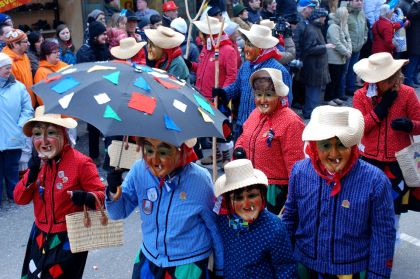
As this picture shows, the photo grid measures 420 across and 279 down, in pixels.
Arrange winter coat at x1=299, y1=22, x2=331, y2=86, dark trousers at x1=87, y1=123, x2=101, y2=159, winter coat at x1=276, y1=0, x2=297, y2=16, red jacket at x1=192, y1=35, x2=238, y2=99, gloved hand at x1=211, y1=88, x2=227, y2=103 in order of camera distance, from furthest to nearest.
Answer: winter coat at x1=276, y1=0, x2=297, y2=16, winter coat at x1=299, y1=22, x2=331, y2=86, dark trousers at x1=87, y1=123, x2=101, y2=159, red jacket at x1=192, y1=35, x2=238, y2=99, gloved hand at x1=211, y1=88, x2=227, y2=103

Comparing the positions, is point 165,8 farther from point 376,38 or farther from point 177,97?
point 177,97

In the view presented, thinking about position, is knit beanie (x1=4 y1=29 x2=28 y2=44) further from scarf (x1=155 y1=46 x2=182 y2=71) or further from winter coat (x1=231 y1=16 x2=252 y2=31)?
winter coat (x1=231 y1=16 x2=252 y2=31)

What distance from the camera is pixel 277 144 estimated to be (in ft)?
15.5

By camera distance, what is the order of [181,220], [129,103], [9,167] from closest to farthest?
[129,103]
[181,220]
[9,167]

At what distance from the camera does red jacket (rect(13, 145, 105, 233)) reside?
4.21 meters

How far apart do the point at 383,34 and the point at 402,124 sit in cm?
800

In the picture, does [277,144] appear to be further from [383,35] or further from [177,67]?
[383,35]

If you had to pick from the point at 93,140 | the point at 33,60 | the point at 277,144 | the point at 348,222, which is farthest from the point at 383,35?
the point at 348,222

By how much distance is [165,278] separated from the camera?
3600mm

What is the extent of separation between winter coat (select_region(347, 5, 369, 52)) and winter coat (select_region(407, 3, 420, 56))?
149 cm

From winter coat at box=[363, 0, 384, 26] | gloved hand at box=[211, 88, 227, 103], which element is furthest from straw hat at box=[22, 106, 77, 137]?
winter coat at box=[363, 0, 384, 26]

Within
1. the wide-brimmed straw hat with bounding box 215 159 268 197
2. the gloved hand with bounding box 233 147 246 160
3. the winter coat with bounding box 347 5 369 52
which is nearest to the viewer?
the wide-brimmed straw hat with bounding box 215 159 268 197

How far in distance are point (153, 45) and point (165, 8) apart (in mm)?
4388

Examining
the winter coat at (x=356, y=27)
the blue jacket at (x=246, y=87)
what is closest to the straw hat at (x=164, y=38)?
the blue jacket at (x=246, y=87)
